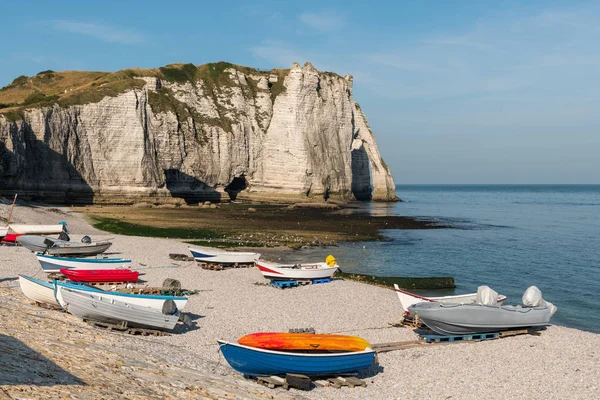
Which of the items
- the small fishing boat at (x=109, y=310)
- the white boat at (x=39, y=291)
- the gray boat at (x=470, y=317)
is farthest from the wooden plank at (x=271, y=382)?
the white boat at (x=39, y=291)

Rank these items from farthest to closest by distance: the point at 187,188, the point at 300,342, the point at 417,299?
the point at 187,188 < the point at 417,299 < the point at 300,342

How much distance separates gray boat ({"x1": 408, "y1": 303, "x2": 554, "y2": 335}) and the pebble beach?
528 mm

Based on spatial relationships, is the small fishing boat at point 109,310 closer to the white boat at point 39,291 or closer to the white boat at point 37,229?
the white boat at point 39,291

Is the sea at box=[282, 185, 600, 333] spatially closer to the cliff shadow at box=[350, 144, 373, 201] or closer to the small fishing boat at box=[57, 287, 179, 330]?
the small fishing boat at box=[57, 287, 179, 330]

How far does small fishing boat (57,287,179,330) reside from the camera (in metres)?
16.0

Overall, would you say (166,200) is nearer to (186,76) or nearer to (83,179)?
(83,179)

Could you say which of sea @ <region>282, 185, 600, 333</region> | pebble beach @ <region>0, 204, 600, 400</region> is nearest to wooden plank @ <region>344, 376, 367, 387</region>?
pebble beach @ <region>0, 204, 600, 400</region>

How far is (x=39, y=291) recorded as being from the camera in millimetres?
17062

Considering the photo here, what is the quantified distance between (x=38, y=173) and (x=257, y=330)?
5757cm

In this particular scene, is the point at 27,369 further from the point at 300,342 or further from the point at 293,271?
the point at 293,271

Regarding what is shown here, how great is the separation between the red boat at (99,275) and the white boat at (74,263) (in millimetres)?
2009

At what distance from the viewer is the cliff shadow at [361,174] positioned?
108625 mm

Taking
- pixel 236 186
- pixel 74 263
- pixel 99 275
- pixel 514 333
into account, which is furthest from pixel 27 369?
pixel 236 186

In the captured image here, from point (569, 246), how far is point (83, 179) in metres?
58.3
